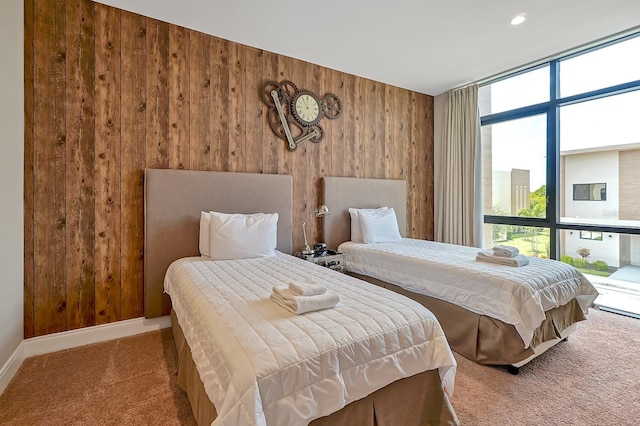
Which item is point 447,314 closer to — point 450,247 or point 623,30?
point 450,247

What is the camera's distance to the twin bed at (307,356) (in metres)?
1.04

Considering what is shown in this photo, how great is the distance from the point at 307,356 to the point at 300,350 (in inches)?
1.3

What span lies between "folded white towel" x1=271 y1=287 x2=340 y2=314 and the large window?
3.39 meters

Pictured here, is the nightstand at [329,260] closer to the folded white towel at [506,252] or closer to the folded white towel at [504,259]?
the folded white towel at [504,259]

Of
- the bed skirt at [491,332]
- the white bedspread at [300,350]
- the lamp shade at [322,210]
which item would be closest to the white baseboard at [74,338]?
the white bedspread at [300,350]

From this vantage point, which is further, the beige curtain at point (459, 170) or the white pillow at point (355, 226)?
the beige curtain at point (459, 170)

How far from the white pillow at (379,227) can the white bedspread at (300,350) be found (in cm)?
178

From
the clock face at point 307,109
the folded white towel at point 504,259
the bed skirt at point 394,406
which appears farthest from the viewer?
the clock face at point 307,109

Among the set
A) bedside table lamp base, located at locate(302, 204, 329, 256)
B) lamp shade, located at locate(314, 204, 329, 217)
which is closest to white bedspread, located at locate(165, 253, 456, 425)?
bedside table lamp base, located at locate(302, 204, 329, 256)

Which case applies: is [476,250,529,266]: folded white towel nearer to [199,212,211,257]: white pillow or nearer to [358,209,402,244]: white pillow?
[358,209,402,244]: white pillow

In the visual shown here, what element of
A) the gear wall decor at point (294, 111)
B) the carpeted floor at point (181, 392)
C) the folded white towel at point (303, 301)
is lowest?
the carpeted floor at point (181, 392)

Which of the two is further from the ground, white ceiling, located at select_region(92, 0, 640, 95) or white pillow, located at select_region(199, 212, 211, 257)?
white ceiling, located at select_region(92, 0, 640, 95)

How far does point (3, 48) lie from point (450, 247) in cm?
392

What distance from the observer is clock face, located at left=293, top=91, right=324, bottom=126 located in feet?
11.2
